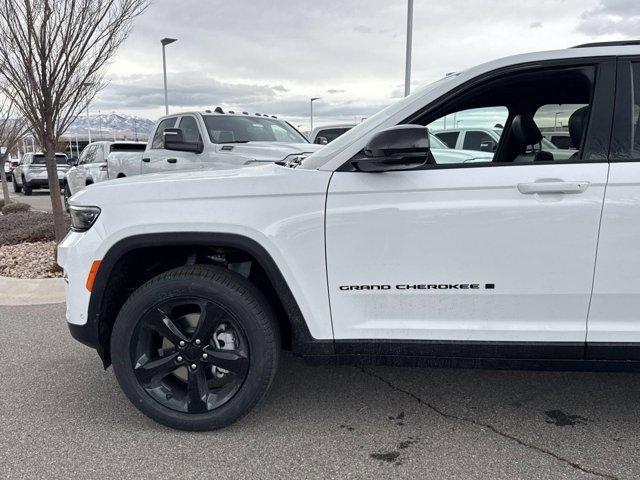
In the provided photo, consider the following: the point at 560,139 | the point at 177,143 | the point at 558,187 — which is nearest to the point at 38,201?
the point at 177,143

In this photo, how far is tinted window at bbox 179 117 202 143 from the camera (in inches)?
316

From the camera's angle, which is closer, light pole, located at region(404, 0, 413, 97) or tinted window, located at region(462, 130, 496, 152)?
tinted window, located at region(462, 130, 496, 152)

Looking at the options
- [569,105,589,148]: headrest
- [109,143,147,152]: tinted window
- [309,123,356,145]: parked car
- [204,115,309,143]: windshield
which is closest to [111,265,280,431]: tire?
[569,105,589,148]: headrest

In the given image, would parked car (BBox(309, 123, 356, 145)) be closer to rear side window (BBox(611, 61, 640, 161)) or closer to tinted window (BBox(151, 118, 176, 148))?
tinted window (BBox(151, 118, 176, 148))

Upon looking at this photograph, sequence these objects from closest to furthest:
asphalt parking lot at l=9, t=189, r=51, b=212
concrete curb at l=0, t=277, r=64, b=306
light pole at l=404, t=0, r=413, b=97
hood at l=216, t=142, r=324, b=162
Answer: concrete curb at l=0, t=277, r=64, b=306 < hood at l=216, t=142, r=324, b=162 < light pole at l=404, t=0, r=413, b=97 < asphalt parking lot at l=9, t=189, r=51, b=212

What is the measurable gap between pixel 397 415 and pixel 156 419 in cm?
131

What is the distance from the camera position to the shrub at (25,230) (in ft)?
27.4

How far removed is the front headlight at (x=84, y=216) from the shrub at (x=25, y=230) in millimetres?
5851

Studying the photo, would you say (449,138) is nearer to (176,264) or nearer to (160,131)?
(176,264)

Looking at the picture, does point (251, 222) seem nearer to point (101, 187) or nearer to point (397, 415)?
point (101, 187)

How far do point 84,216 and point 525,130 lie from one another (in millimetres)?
2655

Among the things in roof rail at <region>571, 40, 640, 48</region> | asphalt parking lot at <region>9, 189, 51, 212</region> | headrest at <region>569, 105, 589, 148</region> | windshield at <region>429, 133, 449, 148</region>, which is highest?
roof rail at <region>571, 40, 640, 48</region>

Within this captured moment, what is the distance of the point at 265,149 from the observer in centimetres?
716

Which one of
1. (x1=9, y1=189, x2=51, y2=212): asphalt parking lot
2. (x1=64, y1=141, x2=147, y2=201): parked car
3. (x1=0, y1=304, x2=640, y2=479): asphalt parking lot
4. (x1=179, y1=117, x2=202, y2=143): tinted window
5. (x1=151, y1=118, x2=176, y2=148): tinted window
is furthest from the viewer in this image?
(x1=9, y1=189, x2=51, y2=212): asphalt parking lot
